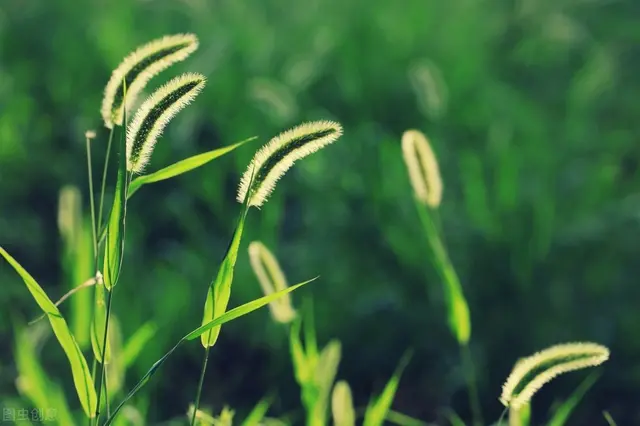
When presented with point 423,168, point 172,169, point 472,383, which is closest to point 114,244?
point 172,169

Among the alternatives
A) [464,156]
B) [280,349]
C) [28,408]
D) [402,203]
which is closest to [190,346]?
[280,349]

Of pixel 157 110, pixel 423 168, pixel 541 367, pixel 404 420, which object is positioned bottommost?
pixel 404 420

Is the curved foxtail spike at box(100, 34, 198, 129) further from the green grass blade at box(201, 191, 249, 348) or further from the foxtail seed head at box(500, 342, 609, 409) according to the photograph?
the foxtail seed head at box(500, 342, 609, 409)

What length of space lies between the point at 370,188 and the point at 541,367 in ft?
4.00

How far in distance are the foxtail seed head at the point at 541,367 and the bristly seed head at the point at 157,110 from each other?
484 mm

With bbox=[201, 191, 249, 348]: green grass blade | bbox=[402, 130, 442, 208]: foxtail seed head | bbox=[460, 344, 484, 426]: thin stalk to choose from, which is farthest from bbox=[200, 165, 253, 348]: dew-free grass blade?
bbox=[460, 344, 484, 426]: thin stalk

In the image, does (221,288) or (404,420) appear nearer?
(221,288)

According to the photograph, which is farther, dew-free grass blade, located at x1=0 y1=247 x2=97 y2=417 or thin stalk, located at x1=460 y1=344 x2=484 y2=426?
thin stalk, located at x1=460 y1=344 x2=484 y2=426

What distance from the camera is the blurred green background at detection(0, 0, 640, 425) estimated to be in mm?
1850

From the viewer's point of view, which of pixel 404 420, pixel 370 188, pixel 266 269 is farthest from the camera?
pixel 370 188

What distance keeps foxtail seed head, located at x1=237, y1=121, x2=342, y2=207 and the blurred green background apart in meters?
1.00

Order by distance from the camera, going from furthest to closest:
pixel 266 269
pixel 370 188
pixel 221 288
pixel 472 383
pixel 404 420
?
pixel 370 188
pixel 404 420
pixel 472 383
pixel 266 269
pixel 221 288

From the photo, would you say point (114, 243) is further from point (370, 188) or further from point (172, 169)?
point (370, 188)

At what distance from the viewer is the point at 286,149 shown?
862 millimetres
